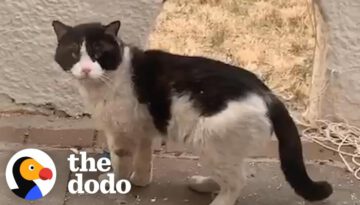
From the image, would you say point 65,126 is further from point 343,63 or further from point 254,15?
point 254,15

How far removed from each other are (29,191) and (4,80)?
2.96 feet

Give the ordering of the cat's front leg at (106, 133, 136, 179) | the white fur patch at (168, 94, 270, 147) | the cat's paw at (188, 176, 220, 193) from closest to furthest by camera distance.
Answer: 1. the white fur patch at (168, 94, 270, 147)
2. the cat's front leg at (106, 133, 136, 179)
3. the cat's paw at (188, 176, 220, 193)

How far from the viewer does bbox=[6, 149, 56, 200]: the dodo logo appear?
3.12 meters

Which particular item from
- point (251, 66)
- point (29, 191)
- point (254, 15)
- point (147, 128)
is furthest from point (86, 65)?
point (254, 15)

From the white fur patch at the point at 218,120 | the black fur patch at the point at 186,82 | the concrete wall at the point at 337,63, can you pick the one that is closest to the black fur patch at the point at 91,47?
the black fur patch at the point at 186,82

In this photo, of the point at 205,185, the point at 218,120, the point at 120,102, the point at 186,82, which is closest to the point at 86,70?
the point at 120,102

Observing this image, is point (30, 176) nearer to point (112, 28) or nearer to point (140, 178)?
point (140, 178)

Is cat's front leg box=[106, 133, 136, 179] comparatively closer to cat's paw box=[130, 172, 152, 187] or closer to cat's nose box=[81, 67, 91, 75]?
cat's paw box=[130, 172, 152, 187]

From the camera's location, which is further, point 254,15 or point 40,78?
point 254,15

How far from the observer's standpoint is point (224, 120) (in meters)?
2.84

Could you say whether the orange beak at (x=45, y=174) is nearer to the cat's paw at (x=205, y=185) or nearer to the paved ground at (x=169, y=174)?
the paved ground at (x=169, y=174)

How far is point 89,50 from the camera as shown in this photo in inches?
114

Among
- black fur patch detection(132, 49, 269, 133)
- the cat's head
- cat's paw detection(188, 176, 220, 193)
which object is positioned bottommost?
cat's paw detection(188, 176, 220, 193)

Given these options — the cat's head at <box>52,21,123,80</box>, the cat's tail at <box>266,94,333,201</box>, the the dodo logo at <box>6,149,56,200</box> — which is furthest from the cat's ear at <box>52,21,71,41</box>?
the cat's tail at <box>266,94,333,201</box>
